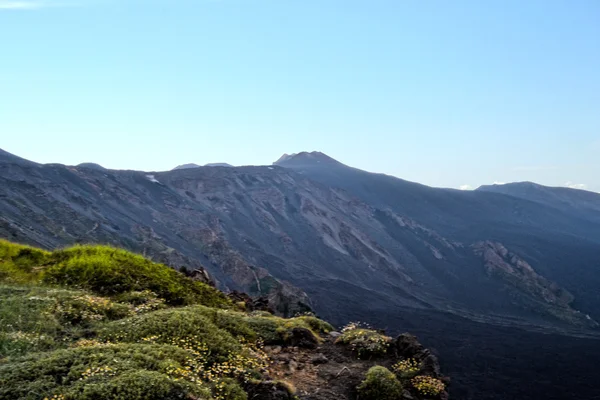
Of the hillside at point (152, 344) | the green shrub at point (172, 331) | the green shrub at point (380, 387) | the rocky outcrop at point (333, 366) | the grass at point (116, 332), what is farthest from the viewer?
the rocky outcrop at point (333, 366)

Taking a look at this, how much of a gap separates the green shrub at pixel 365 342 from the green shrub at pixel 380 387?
6.83ft

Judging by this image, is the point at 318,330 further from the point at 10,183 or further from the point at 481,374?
the point at 10,183

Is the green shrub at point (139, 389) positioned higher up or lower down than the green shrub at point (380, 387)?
higher up

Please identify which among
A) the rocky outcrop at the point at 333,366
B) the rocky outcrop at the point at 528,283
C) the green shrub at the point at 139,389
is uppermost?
the green shrub at the point at 139,389

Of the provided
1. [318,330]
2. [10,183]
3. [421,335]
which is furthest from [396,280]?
[318,330]

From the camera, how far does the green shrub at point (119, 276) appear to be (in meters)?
13.5

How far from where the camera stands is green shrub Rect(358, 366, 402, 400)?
9469 millimetres

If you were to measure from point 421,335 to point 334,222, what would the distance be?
205ft

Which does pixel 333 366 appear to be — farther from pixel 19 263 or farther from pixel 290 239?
pixel 290 239

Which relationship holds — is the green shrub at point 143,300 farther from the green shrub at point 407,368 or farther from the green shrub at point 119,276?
the green shrub at point 407,368

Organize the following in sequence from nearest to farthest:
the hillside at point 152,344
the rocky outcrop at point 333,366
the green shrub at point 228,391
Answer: the hillside at point 152,344, the green shrub at point 228,391, the rocky outcrop at point 333,366

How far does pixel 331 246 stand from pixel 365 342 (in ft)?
384

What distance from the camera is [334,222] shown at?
141625mm

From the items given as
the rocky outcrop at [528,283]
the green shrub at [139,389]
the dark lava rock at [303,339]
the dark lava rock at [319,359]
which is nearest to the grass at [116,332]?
the green shrub at [139,389]
